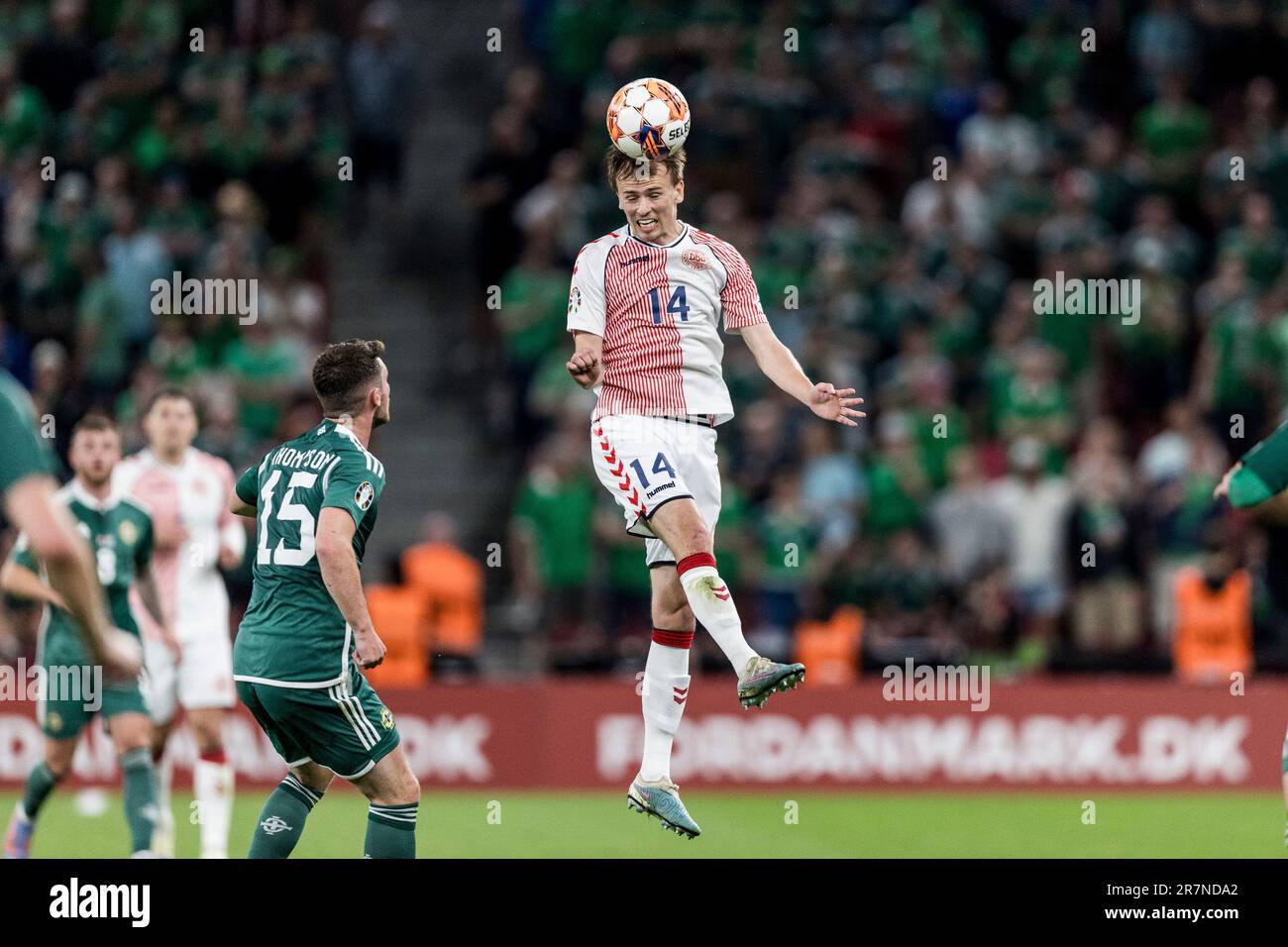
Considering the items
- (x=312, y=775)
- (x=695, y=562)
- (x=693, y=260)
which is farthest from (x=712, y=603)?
(x=312, y=775)

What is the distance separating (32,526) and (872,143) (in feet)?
55.3

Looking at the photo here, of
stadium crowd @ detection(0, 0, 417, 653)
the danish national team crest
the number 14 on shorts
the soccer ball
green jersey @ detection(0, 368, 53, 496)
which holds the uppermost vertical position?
stadium crowd @ detection(0, 0, 417, 653)

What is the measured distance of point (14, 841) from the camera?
12258 mm

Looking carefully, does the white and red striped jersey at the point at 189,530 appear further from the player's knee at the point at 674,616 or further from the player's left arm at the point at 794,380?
the player's left arm at the point at 794,380

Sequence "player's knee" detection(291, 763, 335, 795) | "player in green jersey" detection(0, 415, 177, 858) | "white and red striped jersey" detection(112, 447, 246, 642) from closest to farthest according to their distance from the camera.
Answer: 1. "player's knee" detection(291, 763, 335, 795)
2. "player in green jersey" detection(0, 415, 177, 858)
3. "white and red striped jersey" detection(112, 447, 246, 642)

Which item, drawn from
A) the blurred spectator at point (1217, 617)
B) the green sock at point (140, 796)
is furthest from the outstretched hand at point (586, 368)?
the blurred spectator at point (1217, 617)

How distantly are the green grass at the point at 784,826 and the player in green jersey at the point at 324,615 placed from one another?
4111 millimetres

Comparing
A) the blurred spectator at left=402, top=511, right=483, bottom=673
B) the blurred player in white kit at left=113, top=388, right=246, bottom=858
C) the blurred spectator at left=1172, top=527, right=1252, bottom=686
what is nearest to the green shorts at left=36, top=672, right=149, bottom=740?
the blurred player in white kit at left=113, top=388, right=246, bottom=858

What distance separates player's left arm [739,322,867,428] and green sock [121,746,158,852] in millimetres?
4212

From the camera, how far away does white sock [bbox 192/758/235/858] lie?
40.6 ft

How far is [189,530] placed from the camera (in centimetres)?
1314

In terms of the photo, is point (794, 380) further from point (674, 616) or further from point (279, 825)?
point (279, 825)

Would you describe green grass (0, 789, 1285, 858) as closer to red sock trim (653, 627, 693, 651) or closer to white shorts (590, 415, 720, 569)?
red sock trim (653, 627, 693, 651)
